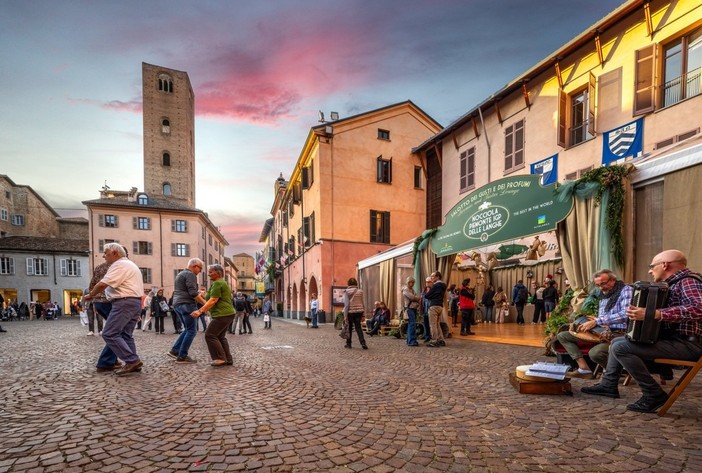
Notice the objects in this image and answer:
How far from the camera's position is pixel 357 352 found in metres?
7.73

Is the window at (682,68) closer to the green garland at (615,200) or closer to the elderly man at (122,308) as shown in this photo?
→ the green garland at (615,200)

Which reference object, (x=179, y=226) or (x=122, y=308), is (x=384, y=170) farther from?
(x=179, y=226)

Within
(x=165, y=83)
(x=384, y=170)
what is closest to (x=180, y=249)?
(x=165, y=83)

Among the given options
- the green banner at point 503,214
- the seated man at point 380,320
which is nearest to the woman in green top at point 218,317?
the green banner at point 503,214

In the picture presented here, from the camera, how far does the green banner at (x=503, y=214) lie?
703cm

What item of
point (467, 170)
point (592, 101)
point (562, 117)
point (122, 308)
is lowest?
point (122, 308)

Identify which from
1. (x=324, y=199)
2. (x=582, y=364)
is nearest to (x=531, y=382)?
(x=582, y=364)

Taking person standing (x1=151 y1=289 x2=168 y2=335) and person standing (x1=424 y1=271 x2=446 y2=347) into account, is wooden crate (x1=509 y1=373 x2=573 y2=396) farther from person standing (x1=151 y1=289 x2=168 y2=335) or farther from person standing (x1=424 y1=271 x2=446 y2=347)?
person standing (x1=151 y1=289 x2=168 y2=335)

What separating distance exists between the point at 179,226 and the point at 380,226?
30208mm

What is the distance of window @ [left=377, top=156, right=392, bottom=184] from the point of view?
21625 mm

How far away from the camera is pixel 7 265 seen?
36.1m

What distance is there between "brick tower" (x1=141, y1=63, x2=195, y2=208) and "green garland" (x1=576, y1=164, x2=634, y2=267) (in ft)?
179

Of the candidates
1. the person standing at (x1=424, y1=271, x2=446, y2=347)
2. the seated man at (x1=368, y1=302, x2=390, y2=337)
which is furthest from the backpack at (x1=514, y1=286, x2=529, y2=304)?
the person standing at (x1=424, y1=271, x2=446, y2=347)

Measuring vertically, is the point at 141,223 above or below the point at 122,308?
above
